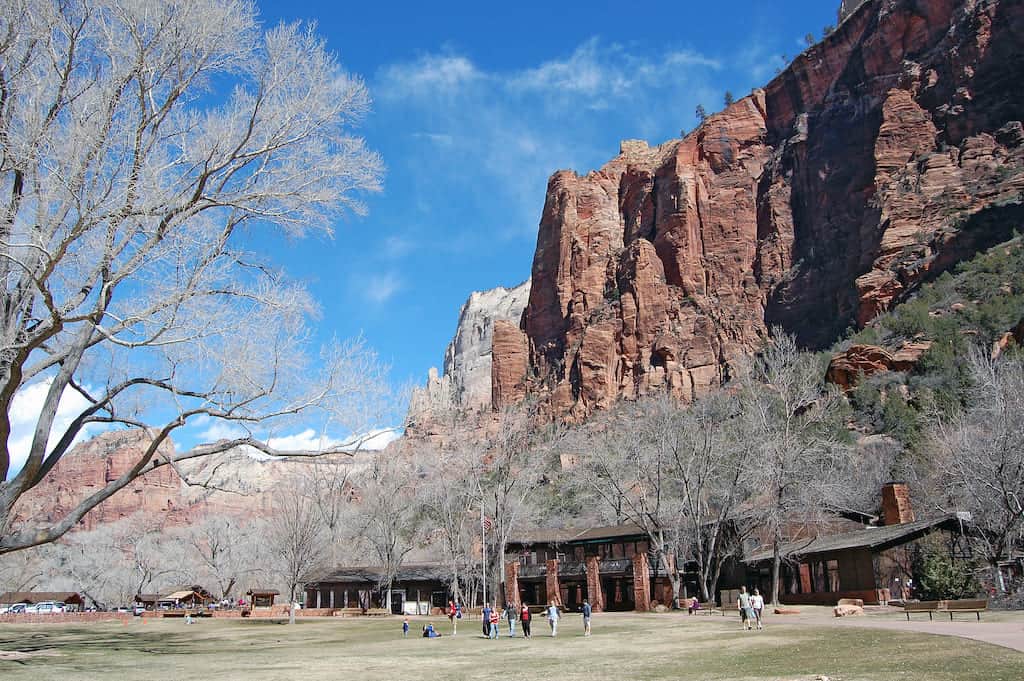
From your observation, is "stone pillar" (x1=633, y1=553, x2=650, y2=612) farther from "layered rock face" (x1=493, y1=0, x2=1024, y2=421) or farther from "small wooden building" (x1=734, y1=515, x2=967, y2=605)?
"layered rock face" (x1=493, y1=0, x2=1024, y2=421)

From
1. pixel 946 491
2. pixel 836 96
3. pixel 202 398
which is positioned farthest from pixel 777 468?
pixel 836 96

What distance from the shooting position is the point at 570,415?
133m

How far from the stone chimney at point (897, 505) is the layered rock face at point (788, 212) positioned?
63.6 metres

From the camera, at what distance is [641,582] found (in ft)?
156

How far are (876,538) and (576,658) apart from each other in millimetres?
23617

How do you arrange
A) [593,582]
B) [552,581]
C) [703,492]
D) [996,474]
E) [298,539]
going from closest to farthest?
[996,474]
[593,582]
[703,492]
[552,581]
[298,539]

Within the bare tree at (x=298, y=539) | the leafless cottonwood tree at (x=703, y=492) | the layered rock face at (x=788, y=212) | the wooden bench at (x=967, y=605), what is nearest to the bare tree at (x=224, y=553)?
the bare tree at (x=298, y=539)

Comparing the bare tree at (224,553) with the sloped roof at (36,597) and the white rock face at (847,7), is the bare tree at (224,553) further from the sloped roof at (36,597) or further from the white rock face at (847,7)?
the white rock face at (847,7)

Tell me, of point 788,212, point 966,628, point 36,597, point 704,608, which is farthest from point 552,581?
point 788,212

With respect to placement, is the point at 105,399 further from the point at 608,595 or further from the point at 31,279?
the point at 608,595

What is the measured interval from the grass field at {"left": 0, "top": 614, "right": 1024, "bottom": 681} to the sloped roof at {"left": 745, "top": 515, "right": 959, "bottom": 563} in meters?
10.1

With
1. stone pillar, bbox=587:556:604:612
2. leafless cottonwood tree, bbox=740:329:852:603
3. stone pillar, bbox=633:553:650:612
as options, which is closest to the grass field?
leafless cottonwood tree, bbox=740:329:852:603

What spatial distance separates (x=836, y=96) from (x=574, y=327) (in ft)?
190

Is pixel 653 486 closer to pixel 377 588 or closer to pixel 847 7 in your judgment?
pixel 377 588
